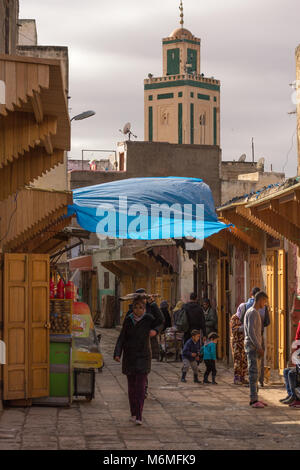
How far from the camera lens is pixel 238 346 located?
13.5 metres

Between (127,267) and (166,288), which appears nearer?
(166,288)

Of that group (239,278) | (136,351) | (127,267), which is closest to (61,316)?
(136,351)

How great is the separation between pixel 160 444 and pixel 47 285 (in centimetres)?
346

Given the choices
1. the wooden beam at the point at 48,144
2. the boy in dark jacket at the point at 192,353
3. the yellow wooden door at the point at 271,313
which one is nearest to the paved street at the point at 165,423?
the boy in dark jacket at the point at 192,353

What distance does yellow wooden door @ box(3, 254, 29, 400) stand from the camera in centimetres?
1062

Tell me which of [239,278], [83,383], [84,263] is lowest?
[83,383]

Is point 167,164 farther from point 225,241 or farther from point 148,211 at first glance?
point 148,211

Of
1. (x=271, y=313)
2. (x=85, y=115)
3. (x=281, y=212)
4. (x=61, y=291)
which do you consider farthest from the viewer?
(x=85, y=115)

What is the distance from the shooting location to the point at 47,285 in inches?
434

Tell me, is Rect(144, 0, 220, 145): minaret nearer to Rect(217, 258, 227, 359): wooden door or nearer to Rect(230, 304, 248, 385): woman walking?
Rect(217, 258, 227, 359): wooden door

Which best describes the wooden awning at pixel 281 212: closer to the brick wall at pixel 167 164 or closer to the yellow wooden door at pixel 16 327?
the yellow wooden door at pixel 16 327

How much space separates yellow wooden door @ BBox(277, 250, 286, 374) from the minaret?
159 feet

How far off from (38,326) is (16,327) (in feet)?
1.00
